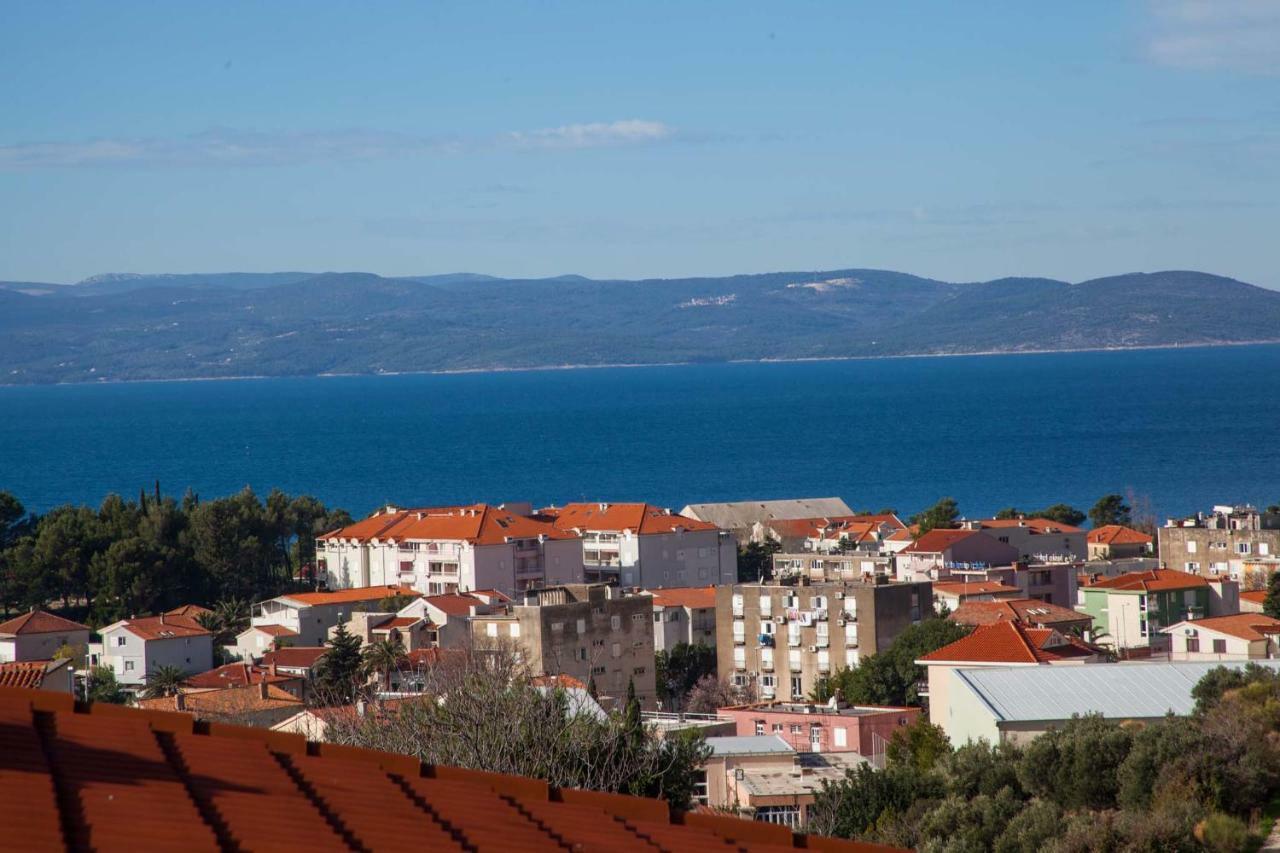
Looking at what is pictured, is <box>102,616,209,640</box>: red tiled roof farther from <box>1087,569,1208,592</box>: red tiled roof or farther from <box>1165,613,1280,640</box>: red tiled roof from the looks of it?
<box>1165,613,1280,640</box>: red tiled roof

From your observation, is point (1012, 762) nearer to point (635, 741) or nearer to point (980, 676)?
point (635, 741)

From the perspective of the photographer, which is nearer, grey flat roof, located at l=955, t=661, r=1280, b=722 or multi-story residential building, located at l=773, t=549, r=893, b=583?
grey flat roof, located at l=955, t=661, r=1280, b=722

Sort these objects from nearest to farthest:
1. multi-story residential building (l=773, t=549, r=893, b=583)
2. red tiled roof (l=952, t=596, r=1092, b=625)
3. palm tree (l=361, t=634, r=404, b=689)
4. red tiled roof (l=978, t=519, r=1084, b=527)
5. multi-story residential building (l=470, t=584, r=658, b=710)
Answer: palm tree (l=361, t=634, r=404, b=689) → multi-story residential building (l=470, t=584, r=658, b=710) → red tiled roof (l=952, t=596, r=1092, b=625) → multi-story residential building (l=773, t=549, r=893, b=583) → red tiled roof (l=978, t=519, r=1084, b=527)

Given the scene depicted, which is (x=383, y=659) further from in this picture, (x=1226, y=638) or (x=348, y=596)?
(x=1226, y=638)

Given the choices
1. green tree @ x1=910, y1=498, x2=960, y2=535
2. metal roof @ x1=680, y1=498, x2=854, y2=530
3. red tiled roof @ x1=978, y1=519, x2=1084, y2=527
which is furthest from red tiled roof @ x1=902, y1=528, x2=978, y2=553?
metal roof @ x1=680, y1=498, x2=854, y2=530

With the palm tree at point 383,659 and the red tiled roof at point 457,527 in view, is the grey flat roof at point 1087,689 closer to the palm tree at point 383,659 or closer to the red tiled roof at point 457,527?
the palm tree at point 383,659

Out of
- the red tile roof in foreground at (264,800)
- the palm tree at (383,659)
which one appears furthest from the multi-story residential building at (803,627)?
the red tile roof in foreground at (264,800)

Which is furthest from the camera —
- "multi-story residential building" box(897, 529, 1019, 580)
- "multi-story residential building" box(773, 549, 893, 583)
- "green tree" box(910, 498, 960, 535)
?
"green tree" box(910, 498, 960, 535)
